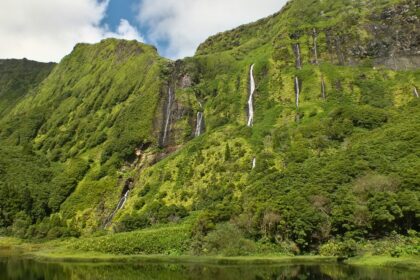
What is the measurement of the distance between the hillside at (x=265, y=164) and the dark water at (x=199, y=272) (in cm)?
1939

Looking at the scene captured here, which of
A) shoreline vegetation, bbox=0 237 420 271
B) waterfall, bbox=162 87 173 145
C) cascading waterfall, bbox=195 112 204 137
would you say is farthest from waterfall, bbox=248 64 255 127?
shoreline vegetation, bbox=0 237 420 271

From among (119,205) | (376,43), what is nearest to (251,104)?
(376,43)

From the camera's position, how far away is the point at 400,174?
94875mm

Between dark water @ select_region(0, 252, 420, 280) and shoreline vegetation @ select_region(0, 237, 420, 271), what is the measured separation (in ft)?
17.1

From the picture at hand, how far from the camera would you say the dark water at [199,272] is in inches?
2386

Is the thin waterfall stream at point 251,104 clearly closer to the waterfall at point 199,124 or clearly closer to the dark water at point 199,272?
the waterfall at point 199,124

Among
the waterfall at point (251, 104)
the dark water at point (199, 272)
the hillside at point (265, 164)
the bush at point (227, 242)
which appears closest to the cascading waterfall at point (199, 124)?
the hillside at point (265, 164)

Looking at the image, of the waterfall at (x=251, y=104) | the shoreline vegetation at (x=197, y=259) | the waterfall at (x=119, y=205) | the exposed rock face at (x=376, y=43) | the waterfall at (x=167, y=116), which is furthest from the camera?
the waterfall at (x=167, y=116)

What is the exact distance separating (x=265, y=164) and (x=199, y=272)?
65409 mm

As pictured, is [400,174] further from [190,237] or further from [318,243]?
[190,237]

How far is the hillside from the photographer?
93188 millimetres

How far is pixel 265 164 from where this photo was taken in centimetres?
13088

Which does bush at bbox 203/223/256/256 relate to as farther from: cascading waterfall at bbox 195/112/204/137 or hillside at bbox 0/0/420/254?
cascading waterfall at bbox 195/112/204/137

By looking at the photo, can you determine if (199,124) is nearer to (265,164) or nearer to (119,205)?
(119,205)
